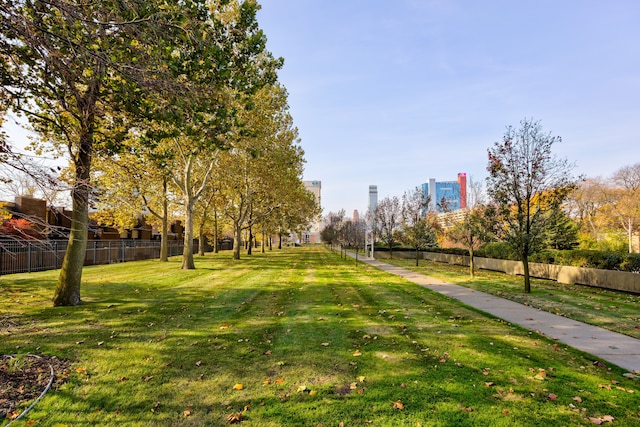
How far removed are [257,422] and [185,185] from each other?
A: 17.7 m

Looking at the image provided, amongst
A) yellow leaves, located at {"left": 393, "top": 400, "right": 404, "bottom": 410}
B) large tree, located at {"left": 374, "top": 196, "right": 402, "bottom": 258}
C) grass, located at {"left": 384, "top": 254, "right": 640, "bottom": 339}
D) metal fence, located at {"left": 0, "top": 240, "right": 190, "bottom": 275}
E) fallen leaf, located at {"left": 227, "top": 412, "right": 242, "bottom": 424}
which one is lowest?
grass, located at {"left": 384, "top": 254, "right": 640, "bottom": 339}

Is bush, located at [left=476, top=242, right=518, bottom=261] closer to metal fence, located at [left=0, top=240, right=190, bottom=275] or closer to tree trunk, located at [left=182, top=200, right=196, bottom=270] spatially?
tree trunk, located at [left=182, top=200, right=196, bottom=270]

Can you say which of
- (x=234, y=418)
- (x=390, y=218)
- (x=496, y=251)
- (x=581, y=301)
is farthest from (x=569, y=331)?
(x=390, y=218)

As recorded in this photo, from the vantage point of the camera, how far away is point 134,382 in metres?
4.48

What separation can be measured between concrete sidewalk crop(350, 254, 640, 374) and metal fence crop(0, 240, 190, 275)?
1125 centimetres

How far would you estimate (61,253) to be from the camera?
762 inches

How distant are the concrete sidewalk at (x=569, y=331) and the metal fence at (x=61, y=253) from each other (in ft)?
36.9

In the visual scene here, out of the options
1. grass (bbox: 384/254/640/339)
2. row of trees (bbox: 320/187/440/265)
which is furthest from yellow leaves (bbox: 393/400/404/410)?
row of trees (bbox: 320/187/440/265)

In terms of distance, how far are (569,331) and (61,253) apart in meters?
23.7

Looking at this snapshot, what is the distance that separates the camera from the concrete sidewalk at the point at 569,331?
218 inches

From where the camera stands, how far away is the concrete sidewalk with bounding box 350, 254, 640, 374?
5.53m

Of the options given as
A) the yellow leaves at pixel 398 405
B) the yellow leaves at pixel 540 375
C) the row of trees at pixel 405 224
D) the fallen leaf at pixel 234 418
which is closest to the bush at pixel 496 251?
the row of trees at pixel 405 224

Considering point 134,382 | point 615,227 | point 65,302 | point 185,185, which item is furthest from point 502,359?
point 615,227

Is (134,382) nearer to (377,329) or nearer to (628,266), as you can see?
(377,329)
